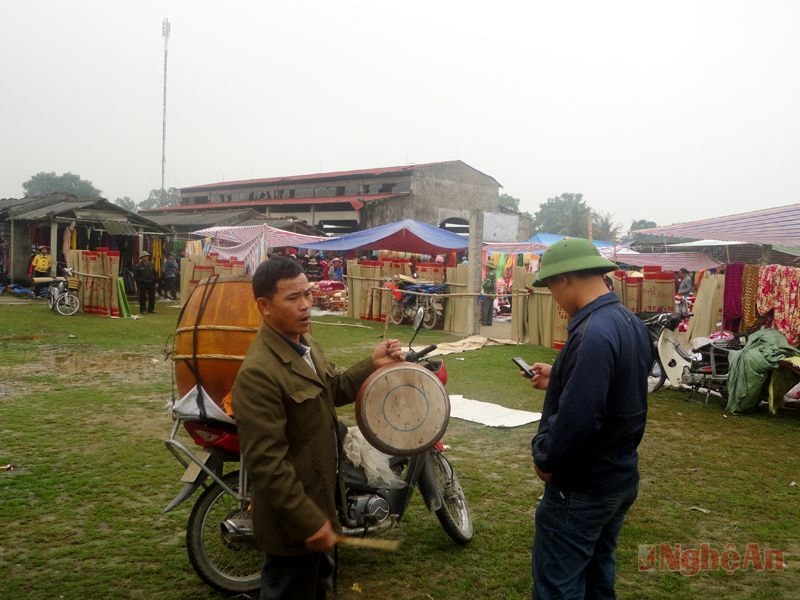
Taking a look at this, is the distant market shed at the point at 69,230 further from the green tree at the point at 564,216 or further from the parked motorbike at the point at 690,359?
the green tree at the point at 564,216

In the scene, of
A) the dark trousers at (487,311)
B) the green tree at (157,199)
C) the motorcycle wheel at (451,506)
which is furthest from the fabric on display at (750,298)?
the green tree at (157,199)

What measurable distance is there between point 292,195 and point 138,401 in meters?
32.9

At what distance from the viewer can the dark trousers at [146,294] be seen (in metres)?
17.9

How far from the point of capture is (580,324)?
230 cm

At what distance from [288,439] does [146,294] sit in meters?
17.4

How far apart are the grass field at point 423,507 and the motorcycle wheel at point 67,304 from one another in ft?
28.4

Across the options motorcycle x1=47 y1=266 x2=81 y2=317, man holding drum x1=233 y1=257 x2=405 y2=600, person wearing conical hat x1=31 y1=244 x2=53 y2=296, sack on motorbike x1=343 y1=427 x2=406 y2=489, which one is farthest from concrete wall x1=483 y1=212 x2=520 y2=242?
man holding drum x1=233 y1=257 x2=405 y2=600

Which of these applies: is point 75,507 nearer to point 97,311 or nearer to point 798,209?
point 798,209

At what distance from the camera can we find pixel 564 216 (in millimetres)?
61000

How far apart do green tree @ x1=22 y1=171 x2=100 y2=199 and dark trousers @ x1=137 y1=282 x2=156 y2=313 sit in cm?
5968

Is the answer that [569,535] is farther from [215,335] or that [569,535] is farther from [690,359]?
[690,359]

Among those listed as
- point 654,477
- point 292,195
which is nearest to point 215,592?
point 654,477
